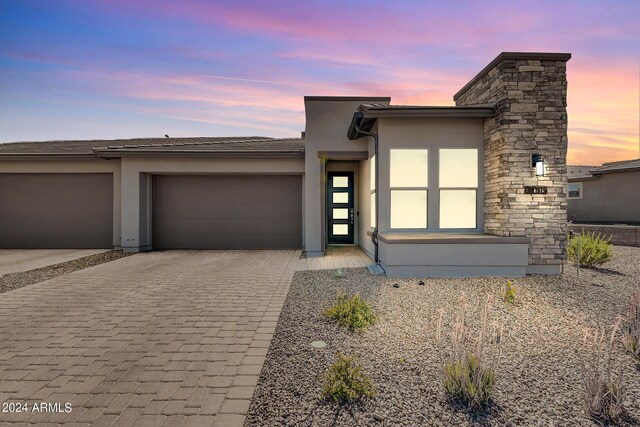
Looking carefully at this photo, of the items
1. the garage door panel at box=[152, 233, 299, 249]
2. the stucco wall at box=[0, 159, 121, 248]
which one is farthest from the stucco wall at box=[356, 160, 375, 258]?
the stucco wall at box=[0, 159, 121, 248]

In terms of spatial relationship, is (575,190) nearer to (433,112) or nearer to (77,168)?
(433,112)

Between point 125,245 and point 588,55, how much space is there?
15306 millimetres

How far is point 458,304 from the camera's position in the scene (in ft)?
15.9


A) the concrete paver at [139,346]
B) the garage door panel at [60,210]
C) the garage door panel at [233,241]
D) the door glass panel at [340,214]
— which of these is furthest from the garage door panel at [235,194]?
the concrete paver at [139,346]

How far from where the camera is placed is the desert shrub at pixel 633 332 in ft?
10.7

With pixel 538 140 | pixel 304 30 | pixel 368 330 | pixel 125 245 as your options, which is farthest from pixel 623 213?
pixel 125 245

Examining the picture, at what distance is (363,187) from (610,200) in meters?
14.5

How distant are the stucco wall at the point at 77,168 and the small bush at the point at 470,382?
38.4 ft

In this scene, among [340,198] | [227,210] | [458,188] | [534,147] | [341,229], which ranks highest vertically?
[534,147]

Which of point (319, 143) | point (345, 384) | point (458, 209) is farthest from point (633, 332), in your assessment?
point (319, 143)

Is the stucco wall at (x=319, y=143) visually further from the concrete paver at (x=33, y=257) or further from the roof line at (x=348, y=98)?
the concrete paver at (x=33, y=257)

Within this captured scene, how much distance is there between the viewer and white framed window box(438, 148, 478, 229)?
737 cm

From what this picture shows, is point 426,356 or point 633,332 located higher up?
point 633,332

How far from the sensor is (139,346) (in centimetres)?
338
